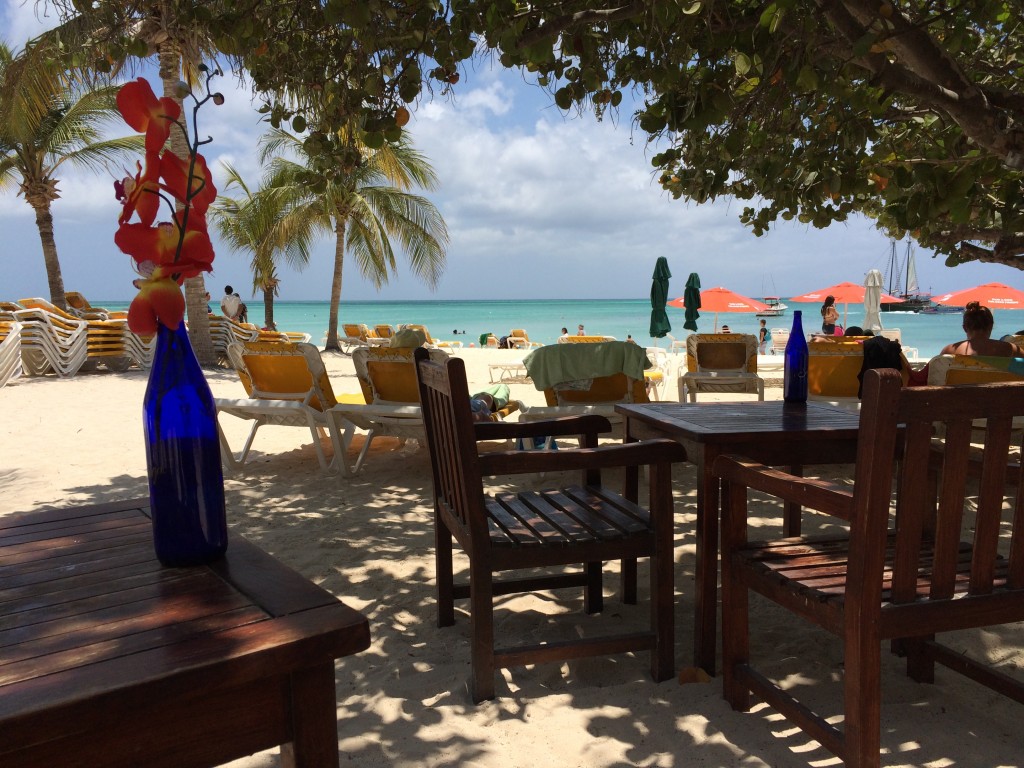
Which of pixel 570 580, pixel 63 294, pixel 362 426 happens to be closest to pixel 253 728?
pixel 570 580

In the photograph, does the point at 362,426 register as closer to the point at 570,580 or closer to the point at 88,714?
the point at 570,580

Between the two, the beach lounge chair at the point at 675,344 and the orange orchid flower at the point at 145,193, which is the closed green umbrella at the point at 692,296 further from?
the orange orchid flower at the point at 145,193

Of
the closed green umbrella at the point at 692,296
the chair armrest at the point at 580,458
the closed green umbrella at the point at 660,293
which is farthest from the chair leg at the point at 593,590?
the closed green umbrella at the point at 692,296

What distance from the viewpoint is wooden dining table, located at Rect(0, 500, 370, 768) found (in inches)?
33.7

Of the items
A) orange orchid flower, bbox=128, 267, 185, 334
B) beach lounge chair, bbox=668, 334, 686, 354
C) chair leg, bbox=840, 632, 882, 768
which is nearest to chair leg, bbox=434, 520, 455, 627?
chair leg, bbox=840, 632, 882, 768

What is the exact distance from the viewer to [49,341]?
10.7 m

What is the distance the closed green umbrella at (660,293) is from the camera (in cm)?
1077

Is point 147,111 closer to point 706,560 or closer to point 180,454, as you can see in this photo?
point 180,454

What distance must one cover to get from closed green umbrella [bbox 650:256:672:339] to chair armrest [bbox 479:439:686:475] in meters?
8.74

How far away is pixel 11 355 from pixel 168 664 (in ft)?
34.2

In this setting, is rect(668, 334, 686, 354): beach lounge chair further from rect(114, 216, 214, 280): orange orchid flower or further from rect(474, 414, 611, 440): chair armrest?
rect(114, 216, 214, 280): orange orchid flower

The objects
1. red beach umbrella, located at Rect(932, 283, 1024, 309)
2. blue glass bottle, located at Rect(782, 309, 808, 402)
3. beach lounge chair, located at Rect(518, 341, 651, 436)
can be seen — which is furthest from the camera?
red beach umbrella, located at Rect(932, 283, 1024, 309)

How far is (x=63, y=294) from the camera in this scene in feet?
49.7

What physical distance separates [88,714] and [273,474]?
4.46 metres
